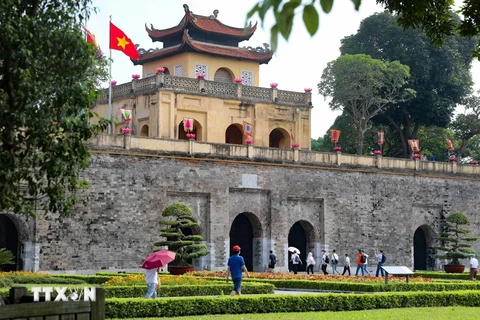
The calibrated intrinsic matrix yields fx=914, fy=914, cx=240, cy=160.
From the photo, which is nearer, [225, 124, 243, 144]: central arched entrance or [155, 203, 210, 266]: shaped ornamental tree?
[155, 203, 210, 266]: shaped ornamental tree

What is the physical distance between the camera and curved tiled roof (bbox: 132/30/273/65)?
1721 inches

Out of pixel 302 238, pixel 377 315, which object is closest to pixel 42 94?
pixel 377 315

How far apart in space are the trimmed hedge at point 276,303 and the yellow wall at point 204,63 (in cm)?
2483

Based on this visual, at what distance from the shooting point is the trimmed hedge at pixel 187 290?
21.2 metres

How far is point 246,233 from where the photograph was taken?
39000mm

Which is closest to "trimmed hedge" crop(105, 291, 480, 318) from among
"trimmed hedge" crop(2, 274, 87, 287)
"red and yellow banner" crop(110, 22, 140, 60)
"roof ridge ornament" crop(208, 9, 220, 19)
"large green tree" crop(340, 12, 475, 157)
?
"trimmed hedge" crop(2, 274, 87, 287)

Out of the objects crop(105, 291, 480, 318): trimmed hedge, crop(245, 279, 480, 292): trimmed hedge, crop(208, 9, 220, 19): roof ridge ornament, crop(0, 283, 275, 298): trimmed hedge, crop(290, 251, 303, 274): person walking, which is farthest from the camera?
crop(208, 9, 220, 19): roof ridge ornament

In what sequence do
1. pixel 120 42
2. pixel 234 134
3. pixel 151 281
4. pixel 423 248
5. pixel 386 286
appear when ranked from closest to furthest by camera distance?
pixel 151 281
pixel 386 286
pixel 120 42
pixel 423 248
pixel 234 134

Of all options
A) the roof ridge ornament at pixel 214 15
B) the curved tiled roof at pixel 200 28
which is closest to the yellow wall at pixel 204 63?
the curved tiled roof at pixel 200 28

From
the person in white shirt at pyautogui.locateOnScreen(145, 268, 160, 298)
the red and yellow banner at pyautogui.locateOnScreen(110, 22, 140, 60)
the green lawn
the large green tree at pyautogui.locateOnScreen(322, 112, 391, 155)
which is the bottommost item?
the green lawn

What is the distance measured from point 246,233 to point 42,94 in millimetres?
25914

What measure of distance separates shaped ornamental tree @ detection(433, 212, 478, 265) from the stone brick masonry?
139cm

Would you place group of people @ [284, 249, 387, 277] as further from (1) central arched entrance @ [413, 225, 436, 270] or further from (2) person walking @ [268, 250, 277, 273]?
(1) central arched entrance @ [413, 225, 436, 270]

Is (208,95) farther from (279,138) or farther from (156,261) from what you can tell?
(156,261)
